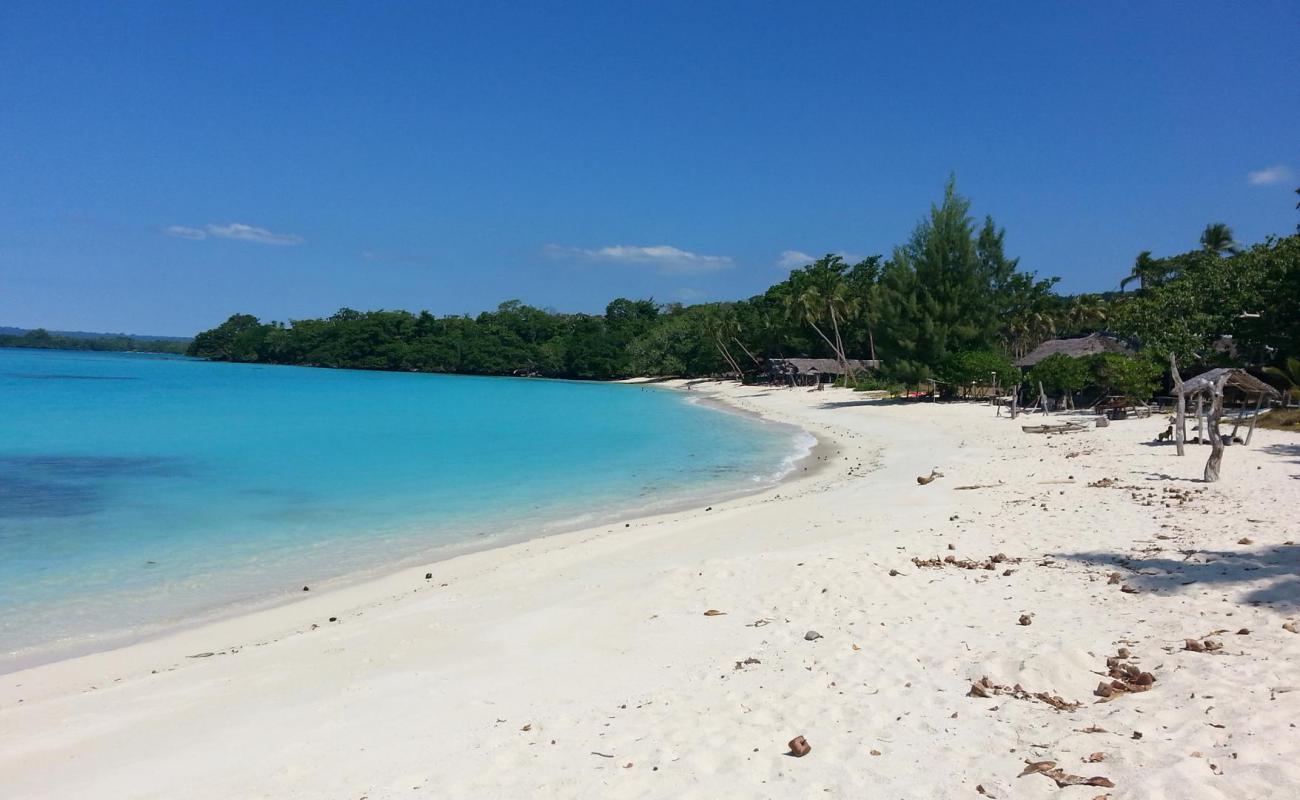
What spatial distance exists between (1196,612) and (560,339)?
101 m

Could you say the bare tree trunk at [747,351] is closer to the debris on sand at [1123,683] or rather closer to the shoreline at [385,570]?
the shoreline at [385,570]

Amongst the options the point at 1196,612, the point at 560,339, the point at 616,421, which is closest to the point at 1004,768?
the point at 1196,612

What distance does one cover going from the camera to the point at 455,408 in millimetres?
48938

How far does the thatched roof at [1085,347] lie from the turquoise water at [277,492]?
14.1 m

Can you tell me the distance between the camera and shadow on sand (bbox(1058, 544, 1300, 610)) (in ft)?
19.4

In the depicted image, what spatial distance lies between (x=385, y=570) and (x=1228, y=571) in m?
9.84

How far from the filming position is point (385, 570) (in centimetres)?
1098

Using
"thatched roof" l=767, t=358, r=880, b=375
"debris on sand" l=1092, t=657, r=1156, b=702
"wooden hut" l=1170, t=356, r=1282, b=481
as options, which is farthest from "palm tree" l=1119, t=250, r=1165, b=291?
"debris on sand" l=1092, t=657, r=1156, b=702

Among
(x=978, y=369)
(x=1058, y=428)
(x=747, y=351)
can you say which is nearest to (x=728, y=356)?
(x=747, y=351)

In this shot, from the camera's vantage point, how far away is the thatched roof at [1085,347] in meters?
33.0

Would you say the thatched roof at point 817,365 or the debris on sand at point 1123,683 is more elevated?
the thatched roof at point 817,365

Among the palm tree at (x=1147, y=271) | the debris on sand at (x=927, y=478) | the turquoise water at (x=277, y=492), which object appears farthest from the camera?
the palm tree at (x=1147, y=271)

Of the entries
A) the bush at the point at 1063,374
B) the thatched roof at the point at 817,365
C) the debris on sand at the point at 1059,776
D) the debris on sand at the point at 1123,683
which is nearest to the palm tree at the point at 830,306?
the thatched roof at the point at 817,365

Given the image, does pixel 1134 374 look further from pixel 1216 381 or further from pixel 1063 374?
pixel 1216 381
